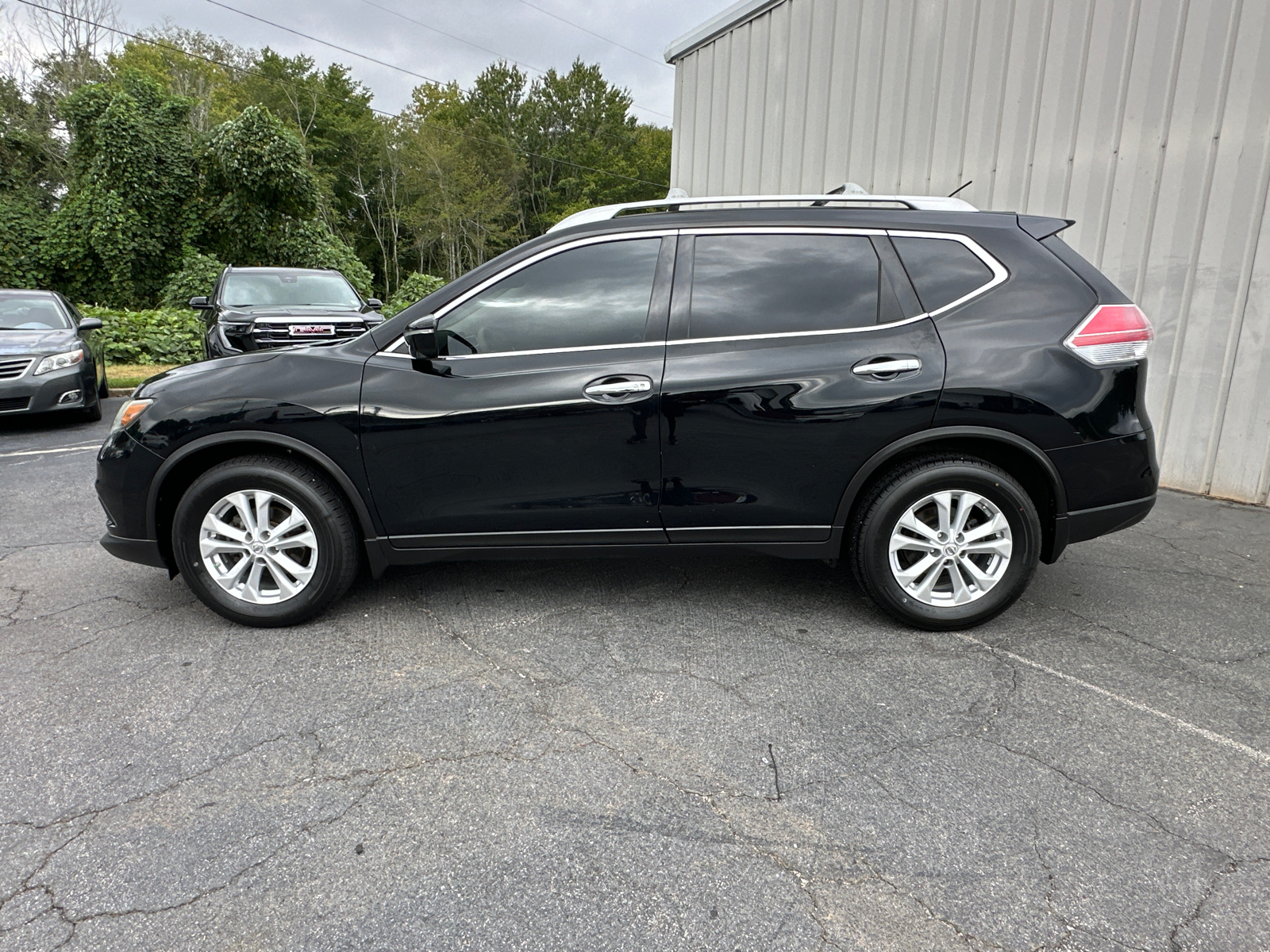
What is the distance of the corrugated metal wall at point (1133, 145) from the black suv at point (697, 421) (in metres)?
3.27

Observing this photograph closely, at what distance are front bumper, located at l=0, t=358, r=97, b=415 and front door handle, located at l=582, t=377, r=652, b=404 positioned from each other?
24.0ft

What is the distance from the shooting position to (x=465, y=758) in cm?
257

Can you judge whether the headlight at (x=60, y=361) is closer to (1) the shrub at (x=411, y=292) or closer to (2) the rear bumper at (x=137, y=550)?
(2) the rear bumper at (x=137, y=550)

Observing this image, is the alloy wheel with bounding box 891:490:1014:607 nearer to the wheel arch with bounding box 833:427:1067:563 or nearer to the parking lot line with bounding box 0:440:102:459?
the wheel arch with bounding box 833:427:1067:563

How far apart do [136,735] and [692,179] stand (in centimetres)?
965

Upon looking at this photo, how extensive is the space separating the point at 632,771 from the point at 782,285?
6.71 ft

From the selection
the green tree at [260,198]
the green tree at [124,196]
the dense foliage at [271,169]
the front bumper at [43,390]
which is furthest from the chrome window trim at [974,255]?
the green tree at [124,196]

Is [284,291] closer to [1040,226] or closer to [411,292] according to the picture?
[1040,226]

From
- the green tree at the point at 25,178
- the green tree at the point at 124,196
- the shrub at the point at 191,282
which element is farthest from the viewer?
the green tree at the point at 25,178

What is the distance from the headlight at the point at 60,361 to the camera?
26.4 feet

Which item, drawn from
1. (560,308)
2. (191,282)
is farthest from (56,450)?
(191,282)

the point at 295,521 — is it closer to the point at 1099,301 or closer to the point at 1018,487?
the point at 1018,487

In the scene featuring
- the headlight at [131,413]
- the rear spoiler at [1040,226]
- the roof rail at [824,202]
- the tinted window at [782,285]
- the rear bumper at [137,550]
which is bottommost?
the rear bumper at [137,550]

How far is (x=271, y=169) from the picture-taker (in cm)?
2011
